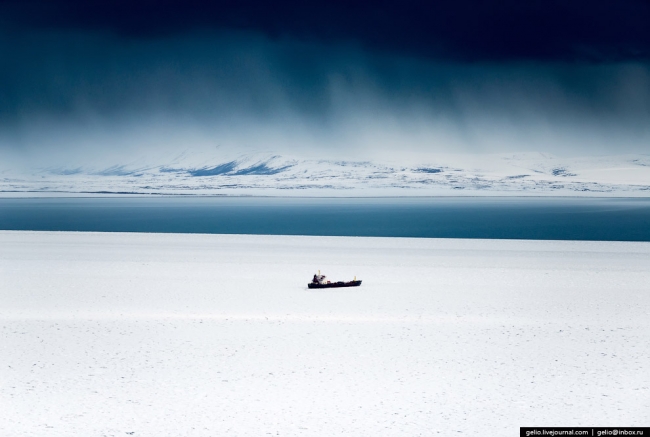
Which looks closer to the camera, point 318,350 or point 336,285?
point 318,350

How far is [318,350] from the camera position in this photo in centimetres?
758

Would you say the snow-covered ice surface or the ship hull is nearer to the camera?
the snow-covered ice surface

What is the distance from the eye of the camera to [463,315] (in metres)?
9.56

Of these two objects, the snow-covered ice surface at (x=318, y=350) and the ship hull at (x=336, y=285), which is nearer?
the snow-covered ice surface at (x=318, y=350)

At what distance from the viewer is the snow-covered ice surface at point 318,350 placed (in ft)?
17.9

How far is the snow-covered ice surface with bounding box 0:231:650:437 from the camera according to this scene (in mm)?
5465

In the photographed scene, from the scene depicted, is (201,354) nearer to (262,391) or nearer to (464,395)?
(262,391)

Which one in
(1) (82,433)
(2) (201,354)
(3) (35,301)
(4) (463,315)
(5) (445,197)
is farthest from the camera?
(5) (445,197)

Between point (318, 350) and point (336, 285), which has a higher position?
point (336, 285)

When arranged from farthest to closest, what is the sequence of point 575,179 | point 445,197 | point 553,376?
point 575,179, point 445,197, point 553,376

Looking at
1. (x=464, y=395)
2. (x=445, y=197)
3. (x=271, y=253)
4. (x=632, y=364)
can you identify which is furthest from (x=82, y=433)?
(x=445, y=197)

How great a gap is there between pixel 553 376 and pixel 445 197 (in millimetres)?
89011

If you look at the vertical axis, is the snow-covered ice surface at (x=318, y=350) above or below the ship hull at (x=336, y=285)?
below

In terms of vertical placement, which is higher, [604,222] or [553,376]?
[604,222]
